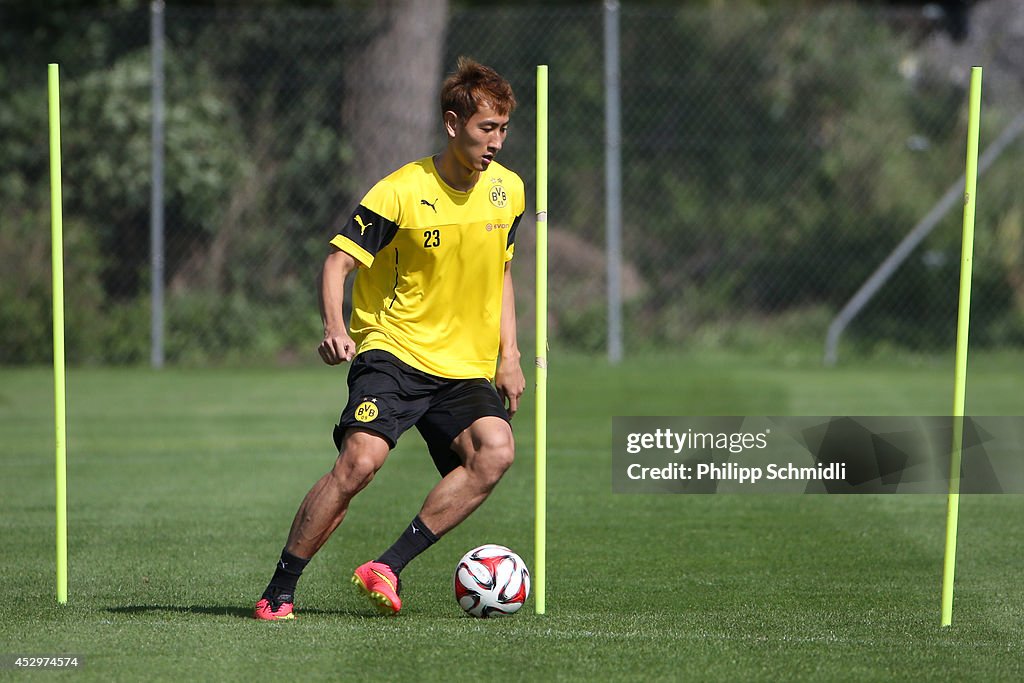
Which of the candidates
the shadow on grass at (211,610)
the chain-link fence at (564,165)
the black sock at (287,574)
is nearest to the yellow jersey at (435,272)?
the black sock at (287,574)

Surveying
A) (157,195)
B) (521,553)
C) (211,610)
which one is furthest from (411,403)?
(157,195)

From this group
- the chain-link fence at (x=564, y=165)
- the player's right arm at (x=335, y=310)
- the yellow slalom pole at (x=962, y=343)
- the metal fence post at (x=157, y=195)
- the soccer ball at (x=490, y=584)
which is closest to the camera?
the player's right arm at (x=335, y=310)

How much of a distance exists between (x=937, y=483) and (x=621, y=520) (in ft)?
7.56

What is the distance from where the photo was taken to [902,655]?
196 inches

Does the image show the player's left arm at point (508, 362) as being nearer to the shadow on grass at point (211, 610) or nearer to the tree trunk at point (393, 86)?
the shadow on grass at point (211, 610)

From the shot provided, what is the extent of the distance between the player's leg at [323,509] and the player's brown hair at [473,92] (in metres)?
1.27

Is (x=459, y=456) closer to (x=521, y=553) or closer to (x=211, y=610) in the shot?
(x=211, y=610)

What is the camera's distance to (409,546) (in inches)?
221

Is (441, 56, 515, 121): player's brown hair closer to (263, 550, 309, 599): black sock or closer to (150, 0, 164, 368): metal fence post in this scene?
(263, 550, 309, 599): black sock

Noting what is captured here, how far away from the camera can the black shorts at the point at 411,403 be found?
5480 millimetres

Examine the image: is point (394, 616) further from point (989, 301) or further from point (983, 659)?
point (989, 301)

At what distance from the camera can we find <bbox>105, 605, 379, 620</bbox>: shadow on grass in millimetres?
5668

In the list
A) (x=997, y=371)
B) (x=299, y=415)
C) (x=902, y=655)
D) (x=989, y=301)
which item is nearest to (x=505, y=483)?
(x=299, y=415)

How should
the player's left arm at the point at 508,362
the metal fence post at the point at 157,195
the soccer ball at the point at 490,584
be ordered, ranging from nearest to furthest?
1. the soccer ball at the point at 490,584
2. the player's left arm at the point at 508,362
3. the metal fence post at the point at 157,195
